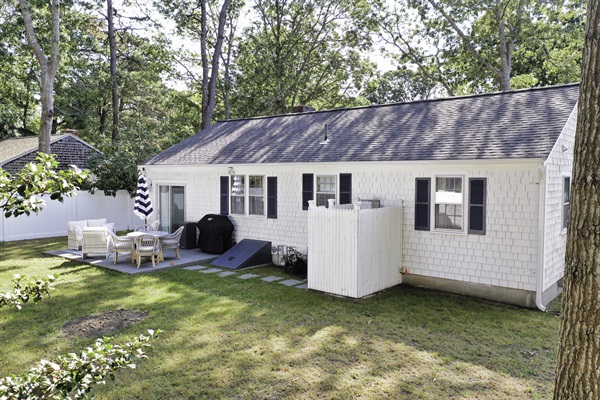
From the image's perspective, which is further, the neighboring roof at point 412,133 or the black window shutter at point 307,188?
the black window shutter at point 307,188

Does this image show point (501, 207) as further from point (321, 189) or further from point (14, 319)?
point (14, 319)

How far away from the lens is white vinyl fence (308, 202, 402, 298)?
8422 millimetres

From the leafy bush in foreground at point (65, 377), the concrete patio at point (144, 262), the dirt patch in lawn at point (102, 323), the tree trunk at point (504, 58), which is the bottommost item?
the dirt patch in lawn at point (102, 323)

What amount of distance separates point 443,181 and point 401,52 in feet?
64.1

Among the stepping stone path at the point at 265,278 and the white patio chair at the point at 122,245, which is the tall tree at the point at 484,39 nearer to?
the stepping stone path at the point at 265,278

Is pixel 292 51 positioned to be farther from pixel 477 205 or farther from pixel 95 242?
pixel 477 205

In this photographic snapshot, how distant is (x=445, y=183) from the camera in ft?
29.9

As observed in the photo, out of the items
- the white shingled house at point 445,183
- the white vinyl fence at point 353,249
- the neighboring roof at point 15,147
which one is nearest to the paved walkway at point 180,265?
the white vinyl fence at point 353,249

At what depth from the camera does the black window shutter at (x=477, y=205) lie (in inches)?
339

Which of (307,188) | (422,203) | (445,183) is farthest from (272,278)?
(445,183)

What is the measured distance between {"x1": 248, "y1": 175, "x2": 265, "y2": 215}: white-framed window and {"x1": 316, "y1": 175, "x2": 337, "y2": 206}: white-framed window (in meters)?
1.90

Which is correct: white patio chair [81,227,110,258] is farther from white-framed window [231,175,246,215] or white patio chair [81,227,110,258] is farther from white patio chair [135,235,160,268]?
white-framed window [231,175,246,215]

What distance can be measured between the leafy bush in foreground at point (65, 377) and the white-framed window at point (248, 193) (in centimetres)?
1015

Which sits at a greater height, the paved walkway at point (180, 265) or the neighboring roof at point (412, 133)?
the neighboring roof at point (412, 133)
